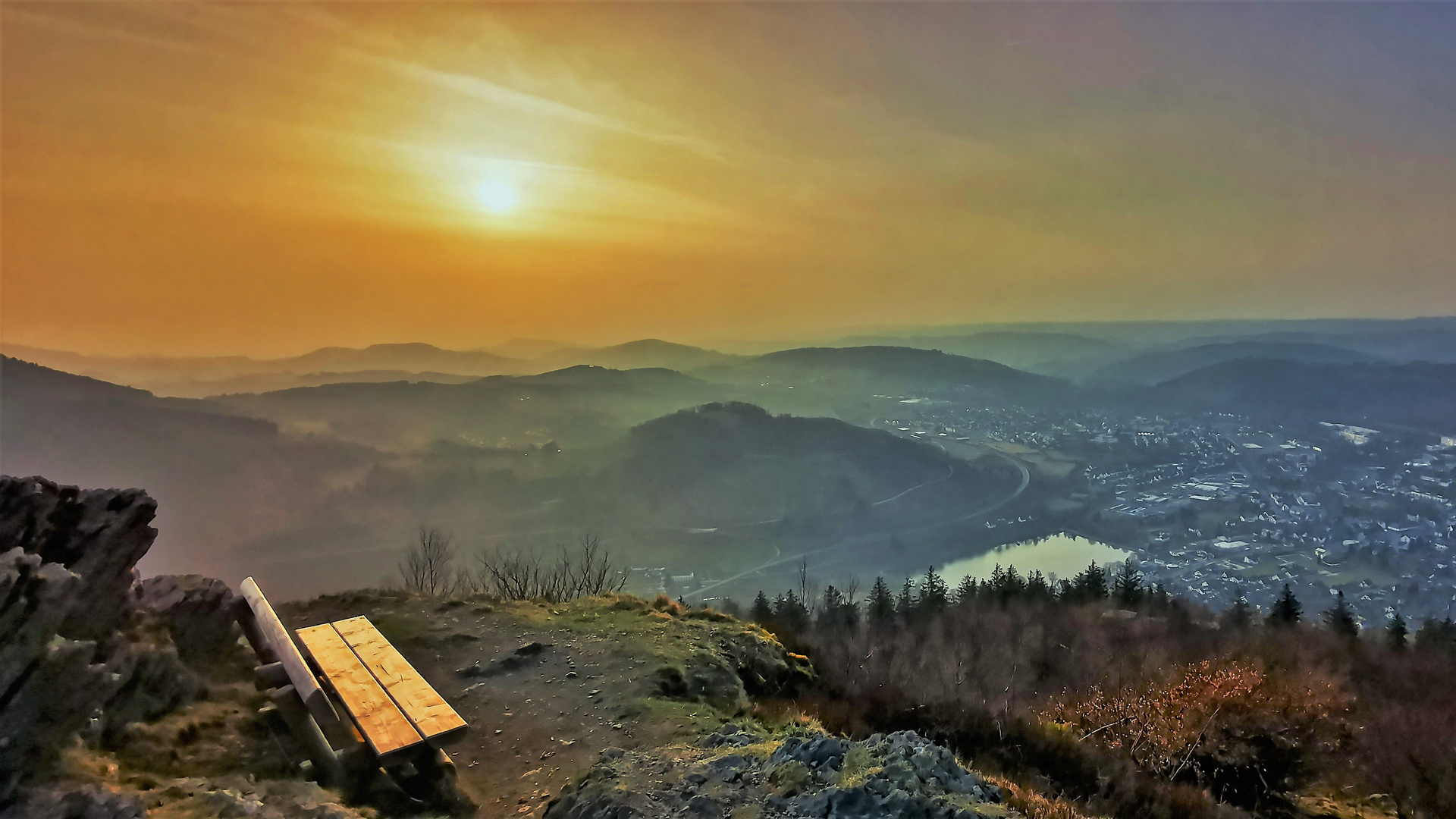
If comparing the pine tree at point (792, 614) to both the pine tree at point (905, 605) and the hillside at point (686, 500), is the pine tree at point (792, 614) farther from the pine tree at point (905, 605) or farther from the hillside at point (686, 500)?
the hillside at point (686, 500)

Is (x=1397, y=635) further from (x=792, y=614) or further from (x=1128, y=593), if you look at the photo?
(x=792, y=614)

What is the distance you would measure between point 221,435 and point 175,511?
555 cm

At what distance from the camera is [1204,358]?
87.8m

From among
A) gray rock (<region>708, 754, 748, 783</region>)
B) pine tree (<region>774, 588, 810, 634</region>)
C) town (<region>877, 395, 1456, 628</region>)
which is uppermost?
gray rock (<region>708, 754, 748, 783</region>)

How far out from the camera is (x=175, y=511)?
127ft

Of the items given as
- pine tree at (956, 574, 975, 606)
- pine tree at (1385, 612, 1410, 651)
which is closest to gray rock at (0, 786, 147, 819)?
pine tree at (956, 574, 975, 606)

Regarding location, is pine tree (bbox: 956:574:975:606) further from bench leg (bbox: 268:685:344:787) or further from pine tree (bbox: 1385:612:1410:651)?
bench leg (bbox: 268:685:344:787)

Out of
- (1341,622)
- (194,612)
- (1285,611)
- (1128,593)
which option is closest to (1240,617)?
(1285,611)

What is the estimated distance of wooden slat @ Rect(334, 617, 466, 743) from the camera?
465 centimetres

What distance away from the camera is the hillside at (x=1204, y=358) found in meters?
78.5

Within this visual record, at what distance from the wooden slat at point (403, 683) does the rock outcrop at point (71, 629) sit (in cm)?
130

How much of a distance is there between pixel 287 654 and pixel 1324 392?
9853 centimetres

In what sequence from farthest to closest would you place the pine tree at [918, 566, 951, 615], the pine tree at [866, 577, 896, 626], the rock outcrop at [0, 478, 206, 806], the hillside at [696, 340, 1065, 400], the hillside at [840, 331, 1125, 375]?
1. the hillside at [840, 331, 1125, 375]
2. the hillside at [696, 340, 1065, 400]
3. the pine tree at [918, 566, 951, 615]
4. the pine tree at [866, 577, 896, 626]
5. the rock outcrop at [0, 478, 206, 806]

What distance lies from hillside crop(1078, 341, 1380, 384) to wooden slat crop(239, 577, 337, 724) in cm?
10260
